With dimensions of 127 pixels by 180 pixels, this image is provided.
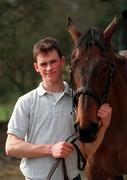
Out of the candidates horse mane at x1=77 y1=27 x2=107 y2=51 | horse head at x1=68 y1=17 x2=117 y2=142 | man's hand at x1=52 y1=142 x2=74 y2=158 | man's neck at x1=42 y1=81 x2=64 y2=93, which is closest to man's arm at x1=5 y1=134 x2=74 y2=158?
man's hand at x1=52 y1=142 x2=74 y2=158

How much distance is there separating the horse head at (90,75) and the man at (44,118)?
0.26 ft

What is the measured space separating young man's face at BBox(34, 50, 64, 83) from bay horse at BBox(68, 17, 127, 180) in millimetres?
106

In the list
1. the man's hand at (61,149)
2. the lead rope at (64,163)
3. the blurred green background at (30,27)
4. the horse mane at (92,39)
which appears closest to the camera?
the man's hand at (61,149)

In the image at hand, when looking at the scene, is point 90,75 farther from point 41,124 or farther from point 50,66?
point 41,124

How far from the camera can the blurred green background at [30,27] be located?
8070mm

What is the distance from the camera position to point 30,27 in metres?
8.24

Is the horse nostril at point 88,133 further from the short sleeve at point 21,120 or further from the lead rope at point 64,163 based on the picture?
the short sleeve at point 21,120

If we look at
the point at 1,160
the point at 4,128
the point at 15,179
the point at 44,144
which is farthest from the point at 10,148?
the point at 4,128

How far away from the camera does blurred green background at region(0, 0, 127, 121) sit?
8070 mm

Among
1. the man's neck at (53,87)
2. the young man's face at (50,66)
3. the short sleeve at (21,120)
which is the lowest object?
the short sleeve at (21,120)

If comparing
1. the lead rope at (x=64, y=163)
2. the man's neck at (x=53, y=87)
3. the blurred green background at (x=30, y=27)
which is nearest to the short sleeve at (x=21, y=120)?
the man's neck at (x=53, y=87)

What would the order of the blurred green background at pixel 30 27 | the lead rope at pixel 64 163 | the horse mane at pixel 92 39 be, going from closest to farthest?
the lead rope at pixel 64 163
the horse mane at pixel 92 39
the blurred green background at pixel 30 27

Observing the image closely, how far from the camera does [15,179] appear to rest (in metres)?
6.28

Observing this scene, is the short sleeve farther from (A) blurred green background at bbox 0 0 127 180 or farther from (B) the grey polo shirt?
(A) blurred green background at bbox 0 0 127 180
